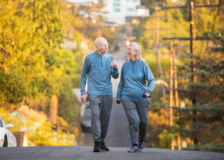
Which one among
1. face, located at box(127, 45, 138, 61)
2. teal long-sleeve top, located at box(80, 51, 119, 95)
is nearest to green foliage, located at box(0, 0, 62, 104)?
teal long-sleeve top, located at box(80, 51, 119, 95)

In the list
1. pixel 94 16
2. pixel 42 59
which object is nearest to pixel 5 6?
pixel 42 59

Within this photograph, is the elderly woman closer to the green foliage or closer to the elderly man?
the elderly man

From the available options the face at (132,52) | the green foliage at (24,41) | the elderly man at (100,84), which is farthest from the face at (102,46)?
the green foliage at (24,41)

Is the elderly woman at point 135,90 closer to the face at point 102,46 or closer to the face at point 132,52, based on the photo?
the face at point 132,52

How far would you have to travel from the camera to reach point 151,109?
1960 inches

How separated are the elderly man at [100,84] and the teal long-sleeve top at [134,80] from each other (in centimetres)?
21

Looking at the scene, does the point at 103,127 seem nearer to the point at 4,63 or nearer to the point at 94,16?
the point at 4,63

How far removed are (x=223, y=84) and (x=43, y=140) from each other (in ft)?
35.7

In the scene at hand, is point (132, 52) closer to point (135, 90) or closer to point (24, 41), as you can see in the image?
point (135, 90)

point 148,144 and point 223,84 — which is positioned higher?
point 223,84

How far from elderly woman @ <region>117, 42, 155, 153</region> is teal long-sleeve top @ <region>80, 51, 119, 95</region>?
233 mm

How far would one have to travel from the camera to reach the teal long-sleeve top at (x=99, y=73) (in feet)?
31.5

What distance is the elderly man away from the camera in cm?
955

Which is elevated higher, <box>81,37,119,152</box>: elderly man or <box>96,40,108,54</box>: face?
<box>96,40,108,54</box>: face
